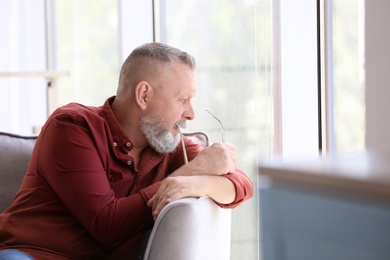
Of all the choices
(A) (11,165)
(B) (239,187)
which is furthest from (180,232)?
(A) (11,165)

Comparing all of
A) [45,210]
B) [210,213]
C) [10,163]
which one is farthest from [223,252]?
[10,163]

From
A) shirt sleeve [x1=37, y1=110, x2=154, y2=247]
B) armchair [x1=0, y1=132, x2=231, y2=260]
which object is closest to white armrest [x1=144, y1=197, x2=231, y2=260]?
armchair [x1=0, y1=132, x2=231, y2=260]

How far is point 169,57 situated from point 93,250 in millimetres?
647

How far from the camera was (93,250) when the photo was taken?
2141 millimetres

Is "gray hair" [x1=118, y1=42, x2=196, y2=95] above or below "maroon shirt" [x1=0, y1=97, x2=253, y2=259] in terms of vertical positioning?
above

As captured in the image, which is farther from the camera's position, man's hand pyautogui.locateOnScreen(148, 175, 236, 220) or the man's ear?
the man's ear

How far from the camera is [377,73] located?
6.31 feet

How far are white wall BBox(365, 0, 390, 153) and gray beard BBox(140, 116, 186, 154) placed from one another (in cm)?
62

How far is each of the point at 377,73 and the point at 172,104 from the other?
67cm

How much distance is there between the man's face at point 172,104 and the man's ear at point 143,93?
0.9 inches

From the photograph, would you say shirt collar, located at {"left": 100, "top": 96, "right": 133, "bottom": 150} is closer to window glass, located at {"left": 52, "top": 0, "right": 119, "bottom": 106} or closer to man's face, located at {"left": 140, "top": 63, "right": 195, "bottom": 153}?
man's face, located at {"left": 140, "top": 63, "right": 195, "bottom": 153}

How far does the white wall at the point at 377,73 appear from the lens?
191cm

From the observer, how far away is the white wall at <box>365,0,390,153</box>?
1.91 m

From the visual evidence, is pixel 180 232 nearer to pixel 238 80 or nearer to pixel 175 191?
pixel 175 191
